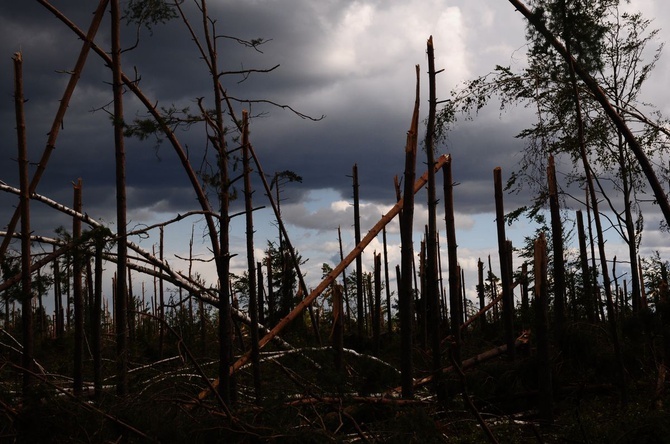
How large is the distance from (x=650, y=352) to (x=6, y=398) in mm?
10126

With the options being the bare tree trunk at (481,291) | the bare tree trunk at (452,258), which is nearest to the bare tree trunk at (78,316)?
the bare tree trunk at (452,258)

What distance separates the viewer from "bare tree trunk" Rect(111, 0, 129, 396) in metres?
8.36

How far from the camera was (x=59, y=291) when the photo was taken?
24.6 meters

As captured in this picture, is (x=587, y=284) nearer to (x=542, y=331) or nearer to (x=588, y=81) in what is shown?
(x=588, y=81)

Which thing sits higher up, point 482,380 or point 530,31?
point 530,31

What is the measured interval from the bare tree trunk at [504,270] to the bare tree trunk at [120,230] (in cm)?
617

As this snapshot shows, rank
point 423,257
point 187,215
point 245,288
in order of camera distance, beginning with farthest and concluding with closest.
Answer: point 245,288 → point 423,257 → point 187,215

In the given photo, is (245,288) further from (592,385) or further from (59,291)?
(592,385)

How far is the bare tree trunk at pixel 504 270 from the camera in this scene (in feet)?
37.3

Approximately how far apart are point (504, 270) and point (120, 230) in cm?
650

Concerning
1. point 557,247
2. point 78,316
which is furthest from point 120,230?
point 557,247

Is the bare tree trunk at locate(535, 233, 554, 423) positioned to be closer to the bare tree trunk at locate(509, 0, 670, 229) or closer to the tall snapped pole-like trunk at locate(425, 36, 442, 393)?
the tall snapped pole-like trunk at locate(425, 36, 442, 393)

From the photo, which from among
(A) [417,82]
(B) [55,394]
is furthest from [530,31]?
(B) [55,394]

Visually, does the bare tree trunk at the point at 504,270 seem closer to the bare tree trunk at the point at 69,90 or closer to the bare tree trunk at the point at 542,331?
the bare tree trunk at the point at 542,331
